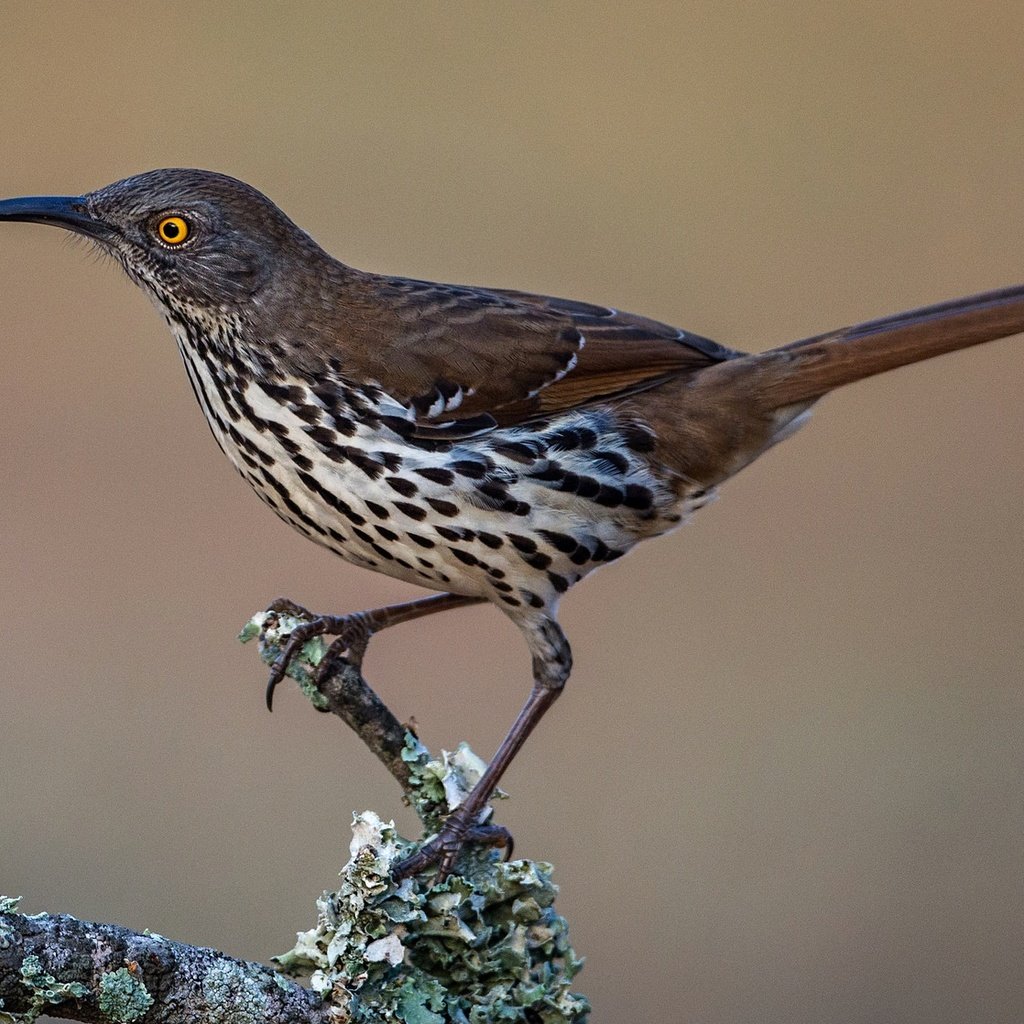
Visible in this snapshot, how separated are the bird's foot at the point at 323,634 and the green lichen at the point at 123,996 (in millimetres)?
1201

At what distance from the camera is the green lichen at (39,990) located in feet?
7.64

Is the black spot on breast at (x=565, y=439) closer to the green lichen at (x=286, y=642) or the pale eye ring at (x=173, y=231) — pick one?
A: the green lichen at (x=286, y=642)

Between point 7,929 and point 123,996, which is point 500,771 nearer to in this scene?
point 123,996

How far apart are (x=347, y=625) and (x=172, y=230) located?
3.56 ft

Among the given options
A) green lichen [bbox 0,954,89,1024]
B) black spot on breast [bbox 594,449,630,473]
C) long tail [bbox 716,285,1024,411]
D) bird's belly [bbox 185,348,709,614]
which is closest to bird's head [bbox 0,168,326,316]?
bird's belly [bbox 185,348,709,614]

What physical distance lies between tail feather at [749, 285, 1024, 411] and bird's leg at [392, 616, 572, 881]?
2.86 ft

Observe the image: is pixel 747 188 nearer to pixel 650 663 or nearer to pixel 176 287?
pixel 650 663

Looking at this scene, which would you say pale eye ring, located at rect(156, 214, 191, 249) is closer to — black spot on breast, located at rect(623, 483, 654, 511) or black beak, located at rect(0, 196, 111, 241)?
black beak, located at rect(0, 196, 111, 241)

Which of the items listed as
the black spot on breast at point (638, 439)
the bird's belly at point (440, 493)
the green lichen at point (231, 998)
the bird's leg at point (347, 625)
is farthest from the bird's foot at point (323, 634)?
the green lichen at point (231, 998)

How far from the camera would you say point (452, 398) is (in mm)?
3908

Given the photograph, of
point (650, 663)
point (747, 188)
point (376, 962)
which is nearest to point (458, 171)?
point (747, 188)

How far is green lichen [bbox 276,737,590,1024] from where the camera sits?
2854 mm

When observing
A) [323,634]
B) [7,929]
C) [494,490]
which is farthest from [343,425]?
[7,929]

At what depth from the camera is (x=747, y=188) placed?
7973 millimetres
